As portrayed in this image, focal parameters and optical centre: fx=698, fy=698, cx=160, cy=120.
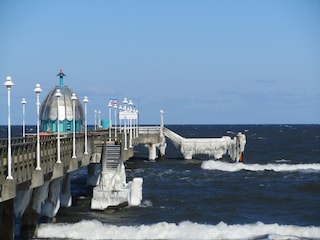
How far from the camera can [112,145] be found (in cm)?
4175

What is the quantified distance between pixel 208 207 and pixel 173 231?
388 inches

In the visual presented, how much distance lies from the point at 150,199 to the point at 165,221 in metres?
8.39

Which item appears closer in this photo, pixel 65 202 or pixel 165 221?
pixel 165 221

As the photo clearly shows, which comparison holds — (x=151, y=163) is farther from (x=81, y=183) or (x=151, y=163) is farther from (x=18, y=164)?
(x=18, y=164)

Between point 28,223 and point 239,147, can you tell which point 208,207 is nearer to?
point 28,223

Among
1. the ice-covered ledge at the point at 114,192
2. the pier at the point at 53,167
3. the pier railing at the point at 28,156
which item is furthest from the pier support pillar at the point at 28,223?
the ice-covered ledge at the point at 114,192

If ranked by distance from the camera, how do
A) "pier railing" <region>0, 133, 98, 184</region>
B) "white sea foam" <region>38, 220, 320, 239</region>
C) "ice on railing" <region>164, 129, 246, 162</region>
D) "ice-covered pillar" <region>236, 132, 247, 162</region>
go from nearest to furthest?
"pier railing" <region>0, 133, 98, 184</region>, "white sea foam" <region>38, 220, 320, 239</region>, "ice-covered pillar" <region>236, 132, 247, 162</region>, "ice on railing" <region>164, 129, 246, 162</region>

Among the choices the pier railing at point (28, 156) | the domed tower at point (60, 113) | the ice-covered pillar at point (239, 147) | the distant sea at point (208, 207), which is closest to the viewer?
the pier railing at point (28, 156)

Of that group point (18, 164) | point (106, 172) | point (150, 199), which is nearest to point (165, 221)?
point (106, 172)

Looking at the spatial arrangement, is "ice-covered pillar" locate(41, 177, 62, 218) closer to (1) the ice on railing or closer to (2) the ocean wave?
(2) the ocean wave

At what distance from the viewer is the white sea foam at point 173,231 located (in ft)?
96.7

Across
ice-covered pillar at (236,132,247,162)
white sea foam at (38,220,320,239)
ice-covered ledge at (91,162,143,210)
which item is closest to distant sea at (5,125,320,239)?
white sea foam at (38,220,320,239)

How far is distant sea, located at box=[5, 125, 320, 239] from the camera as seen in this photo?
3022cm

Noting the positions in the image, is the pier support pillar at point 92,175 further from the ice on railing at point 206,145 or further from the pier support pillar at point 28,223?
the ice on railing at point 206,145
